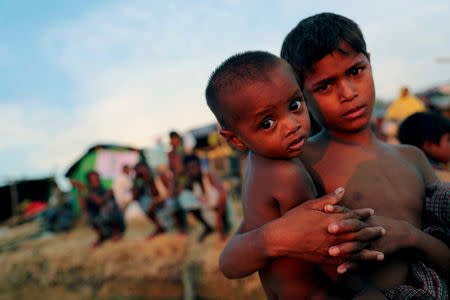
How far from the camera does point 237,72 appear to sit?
115cm

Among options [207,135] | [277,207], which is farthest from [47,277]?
[207,135]

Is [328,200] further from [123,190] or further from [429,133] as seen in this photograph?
[123,190]

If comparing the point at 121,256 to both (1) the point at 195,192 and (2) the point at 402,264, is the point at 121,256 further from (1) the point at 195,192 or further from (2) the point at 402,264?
(2) the point at 402,264

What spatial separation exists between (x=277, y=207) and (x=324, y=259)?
0.79ft

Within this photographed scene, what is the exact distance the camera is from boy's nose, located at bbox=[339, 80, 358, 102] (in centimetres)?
119

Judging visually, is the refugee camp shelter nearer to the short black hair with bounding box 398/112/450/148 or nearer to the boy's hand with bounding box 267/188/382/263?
the short black hair with bounding box 398/112/450/148

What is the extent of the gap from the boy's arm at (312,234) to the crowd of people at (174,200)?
4.81m

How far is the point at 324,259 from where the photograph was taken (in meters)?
0.98

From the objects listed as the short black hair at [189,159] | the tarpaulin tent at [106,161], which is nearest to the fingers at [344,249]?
the short black hair at [189,159]

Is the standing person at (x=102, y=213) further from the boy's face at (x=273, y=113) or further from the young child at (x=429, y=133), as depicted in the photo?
the boy's face at (x=273, y=113)

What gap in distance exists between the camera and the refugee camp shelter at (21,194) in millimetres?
13886

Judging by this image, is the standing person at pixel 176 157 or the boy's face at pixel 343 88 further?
the standing person at pixel 176 157

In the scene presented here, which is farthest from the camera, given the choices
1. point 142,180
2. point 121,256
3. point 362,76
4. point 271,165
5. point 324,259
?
point 142,180

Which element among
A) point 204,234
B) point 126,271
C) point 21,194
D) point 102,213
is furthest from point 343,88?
point 21,194
